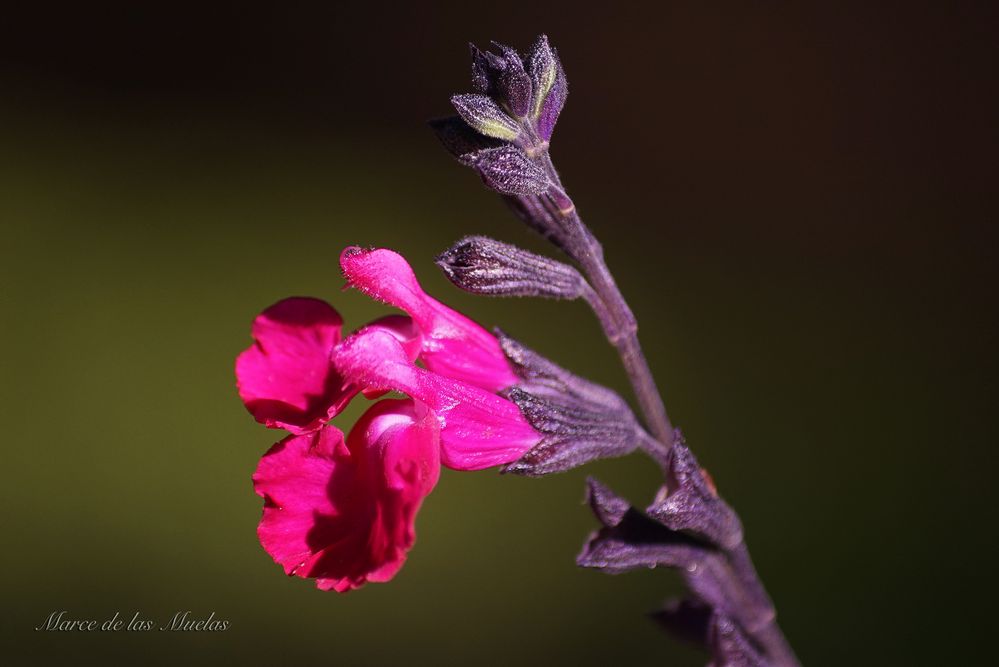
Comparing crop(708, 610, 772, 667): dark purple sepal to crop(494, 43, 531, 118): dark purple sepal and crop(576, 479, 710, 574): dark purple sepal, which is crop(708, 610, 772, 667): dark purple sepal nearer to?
crop(576, 479, 710, 574): dark purple sepal

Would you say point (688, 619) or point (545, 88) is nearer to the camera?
point (545, 88)

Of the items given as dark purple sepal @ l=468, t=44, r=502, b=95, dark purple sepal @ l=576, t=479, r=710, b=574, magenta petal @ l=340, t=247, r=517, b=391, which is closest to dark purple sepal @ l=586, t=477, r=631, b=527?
dark purple sepal @ l=576, t=479, r=710, b=574

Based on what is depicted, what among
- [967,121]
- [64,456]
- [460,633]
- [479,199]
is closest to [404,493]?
[460,633]

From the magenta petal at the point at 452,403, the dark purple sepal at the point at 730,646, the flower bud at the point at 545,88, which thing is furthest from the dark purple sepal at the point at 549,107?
the dark purple sepal at the point at 730,646

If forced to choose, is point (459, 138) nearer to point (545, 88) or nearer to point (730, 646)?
point (545, 88)

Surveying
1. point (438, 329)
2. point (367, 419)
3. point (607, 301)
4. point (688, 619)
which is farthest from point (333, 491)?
point (688, 619)

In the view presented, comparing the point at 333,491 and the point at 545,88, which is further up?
the point at 545,88

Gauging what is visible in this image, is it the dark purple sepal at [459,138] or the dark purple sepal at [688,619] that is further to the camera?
the dark purple sepal at [688,619]

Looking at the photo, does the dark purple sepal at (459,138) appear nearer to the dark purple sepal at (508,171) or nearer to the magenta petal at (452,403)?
the dark purple sepal at (508,171)
